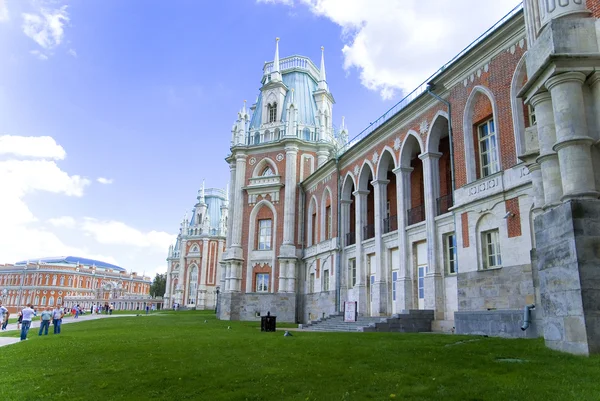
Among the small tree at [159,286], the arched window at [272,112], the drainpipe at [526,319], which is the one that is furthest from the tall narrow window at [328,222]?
the small tree at [159,286]

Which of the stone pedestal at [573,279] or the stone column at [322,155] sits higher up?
the stone column at [322,155]

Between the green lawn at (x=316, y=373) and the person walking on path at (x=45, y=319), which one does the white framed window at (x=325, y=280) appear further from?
the green lawn at (x=316, y=373)

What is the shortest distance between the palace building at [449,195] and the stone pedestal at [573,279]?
0.08ft

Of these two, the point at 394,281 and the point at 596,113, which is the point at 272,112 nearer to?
the point at 394,281

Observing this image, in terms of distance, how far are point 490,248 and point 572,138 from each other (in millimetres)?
8444

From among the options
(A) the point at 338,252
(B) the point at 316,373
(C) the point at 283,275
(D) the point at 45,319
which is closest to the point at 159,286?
(C) the point at 283,275

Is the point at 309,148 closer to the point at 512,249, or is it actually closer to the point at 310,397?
the point at 512,249

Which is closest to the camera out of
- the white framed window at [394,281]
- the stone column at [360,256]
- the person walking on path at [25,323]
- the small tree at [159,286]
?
the person walking on path at [25,323]

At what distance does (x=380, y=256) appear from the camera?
2447 centimetres

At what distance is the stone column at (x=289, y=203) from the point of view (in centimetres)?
3500

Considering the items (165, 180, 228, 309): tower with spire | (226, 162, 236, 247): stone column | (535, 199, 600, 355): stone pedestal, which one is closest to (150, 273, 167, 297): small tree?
(165, 180, 228, 309): tower with spire

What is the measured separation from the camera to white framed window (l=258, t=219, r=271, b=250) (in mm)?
36625

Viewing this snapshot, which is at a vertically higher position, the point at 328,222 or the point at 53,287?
the point at 328,222

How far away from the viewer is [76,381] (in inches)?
331
